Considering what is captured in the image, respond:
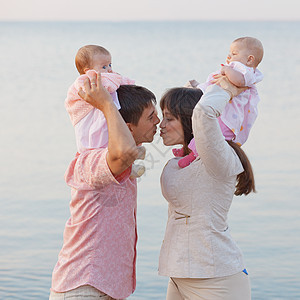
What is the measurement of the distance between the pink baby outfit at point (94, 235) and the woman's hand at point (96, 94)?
0.16 meters

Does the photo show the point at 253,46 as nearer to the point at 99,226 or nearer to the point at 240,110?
the point at 240,110

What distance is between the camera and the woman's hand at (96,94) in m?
2.35

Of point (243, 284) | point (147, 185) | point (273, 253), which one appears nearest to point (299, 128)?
point (147, 185)

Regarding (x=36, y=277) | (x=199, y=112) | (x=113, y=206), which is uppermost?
(x=199, y=112)

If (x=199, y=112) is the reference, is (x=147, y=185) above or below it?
below

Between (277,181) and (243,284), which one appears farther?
(277,181)

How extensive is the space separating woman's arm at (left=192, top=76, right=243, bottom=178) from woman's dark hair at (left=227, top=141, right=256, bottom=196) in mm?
91

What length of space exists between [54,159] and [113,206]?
18.3 feet

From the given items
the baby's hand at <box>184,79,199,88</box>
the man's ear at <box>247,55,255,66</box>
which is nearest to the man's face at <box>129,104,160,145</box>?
the baby's hand at <box>184,79,199,88</box>

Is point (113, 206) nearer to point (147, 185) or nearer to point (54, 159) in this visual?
point (147, 185)

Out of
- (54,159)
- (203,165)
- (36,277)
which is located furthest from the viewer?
(54,159)

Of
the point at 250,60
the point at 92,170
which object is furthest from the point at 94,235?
the point at 250,60

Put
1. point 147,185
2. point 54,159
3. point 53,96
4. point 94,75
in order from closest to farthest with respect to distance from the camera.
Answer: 1. point 94,75
2. point 147,185
3. point 54,159
4. point 53,96

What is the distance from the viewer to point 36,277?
5.18 metres
